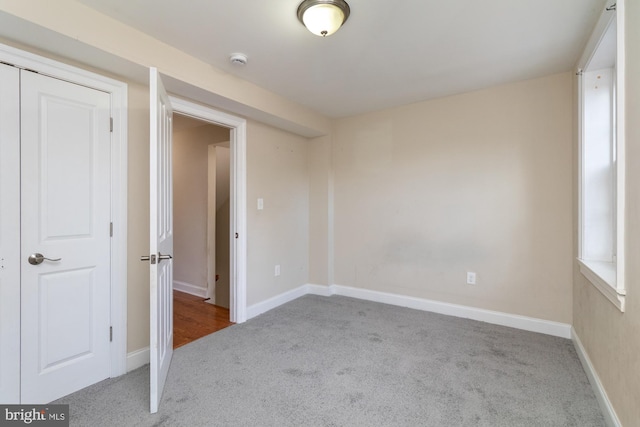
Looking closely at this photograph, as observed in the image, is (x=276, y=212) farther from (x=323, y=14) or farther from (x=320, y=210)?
(x=323, y=14)

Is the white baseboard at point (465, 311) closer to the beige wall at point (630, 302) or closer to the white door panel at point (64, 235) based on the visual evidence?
the beige wall at point (630, 302)

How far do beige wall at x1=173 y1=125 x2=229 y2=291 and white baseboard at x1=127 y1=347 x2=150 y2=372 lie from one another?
1.90 m

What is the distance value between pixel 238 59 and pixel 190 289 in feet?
10.8

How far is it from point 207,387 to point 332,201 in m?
2.64

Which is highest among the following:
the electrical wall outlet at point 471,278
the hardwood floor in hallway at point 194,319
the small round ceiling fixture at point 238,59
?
the small round ceiling fixture at point 238,59

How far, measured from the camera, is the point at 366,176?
12.5ft

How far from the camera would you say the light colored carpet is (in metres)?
1.69

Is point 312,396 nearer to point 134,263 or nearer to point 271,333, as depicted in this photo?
point 271,333

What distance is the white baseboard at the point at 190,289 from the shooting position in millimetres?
4188

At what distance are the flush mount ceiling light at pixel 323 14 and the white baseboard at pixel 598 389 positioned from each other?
8.62 ft

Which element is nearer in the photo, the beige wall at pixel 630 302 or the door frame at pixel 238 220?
the beige wall at pixel 630 302

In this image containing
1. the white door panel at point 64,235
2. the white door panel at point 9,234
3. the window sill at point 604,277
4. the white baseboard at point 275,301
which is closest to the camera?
the window sill at point 604,277

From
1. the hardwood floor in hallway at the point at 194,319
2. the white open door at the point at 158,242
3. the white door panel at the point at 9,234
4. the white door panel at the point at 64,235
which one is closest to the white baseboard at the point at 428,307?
the hardwood floor in hallway at the point at 194,319

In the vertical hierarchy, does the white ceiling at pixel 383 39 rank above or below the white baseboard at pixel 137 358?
above
